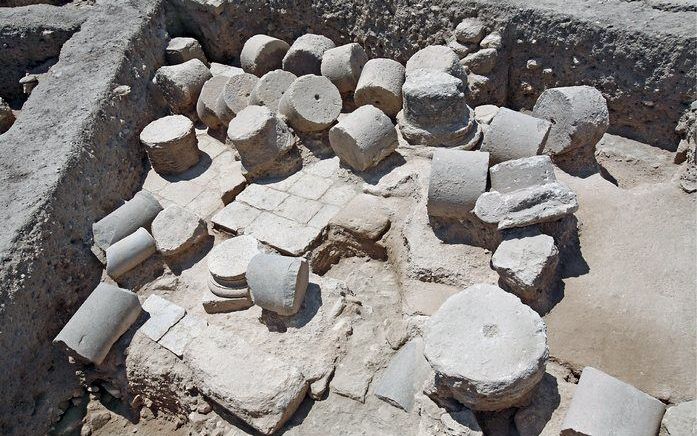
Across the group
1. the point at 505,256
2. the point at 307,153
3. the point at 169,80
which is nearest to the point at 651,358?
the point at 505,256

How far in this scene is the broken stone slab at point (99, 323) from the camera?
502cm

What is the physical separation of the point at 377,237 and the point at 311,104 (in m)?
1.95

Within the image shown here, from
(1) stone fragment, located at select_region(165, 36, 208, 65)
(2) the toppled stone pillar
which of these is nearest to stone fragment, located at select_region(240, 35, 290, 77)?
(1) stone fragment, located at select_region(165, 36, 208, 65)

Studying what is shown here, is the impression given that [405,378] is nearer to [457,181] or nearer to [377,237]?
[377,237]

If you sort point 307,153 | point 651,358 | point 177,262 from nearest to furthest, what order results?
point 651,358 → point 177,262 → point 307,153

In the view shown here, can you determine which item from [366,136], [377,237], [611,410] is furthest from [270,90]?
[611,410]

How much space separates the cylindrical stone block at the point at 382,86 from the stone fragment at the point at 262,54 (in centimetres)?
160

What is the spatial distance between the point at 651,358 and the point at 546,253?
104 cm

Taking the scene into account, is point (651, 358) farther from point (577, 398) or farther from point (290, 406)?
point (290, 406)

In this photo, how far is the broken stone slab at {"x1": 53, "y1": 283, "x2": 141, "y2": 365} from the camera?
5020 mm

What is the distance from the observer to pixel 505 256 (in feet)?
15.0

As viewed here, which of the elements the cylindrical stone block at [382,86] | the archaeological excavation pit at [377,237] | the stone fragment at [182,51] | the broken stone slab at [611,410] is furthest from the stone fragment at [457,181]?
the stone fragment at [182,51]

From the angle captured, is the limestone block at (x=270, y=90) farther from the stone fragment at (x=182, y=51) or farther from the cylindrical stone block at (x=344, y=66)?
the stone fragment at (x=182, y=51)

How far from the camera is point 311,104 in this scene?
6.58m
